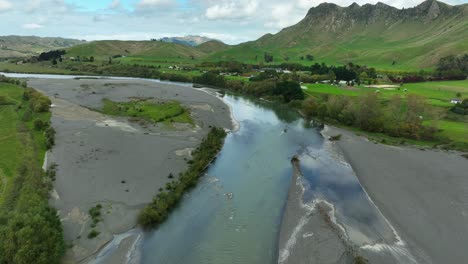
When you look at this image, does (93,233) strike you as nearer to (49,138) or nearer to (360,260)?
(360,260)

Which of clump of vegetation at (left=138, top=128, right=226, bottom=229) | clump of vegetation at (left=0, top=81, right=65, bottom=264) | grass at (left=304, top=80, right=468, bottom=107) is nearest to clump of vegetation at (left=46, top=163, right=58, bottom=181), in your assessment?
clump of vegetation at (left=0, top=81, right=65, bottom=264)

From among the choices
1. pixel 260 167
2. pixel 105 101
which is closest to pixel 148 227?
pixel 260 167

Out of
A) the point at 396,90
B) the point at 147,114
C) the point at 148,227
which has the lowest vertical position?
the point at 148,227

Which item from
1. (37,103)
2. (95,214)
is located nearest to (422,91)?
(95,214)

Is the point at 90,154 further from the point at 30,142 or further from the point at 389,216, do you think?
the point at 389,216

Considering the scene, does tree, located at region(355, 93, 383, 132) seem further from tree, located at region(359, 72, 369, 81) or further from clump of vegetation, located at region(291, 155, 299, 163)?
tree, located at region(359, 72, 369, 81)

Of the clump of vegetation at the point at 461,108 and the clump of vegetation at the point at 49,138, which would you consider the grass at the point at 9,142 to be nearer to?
the clump of vegetation at the point at 49,138
